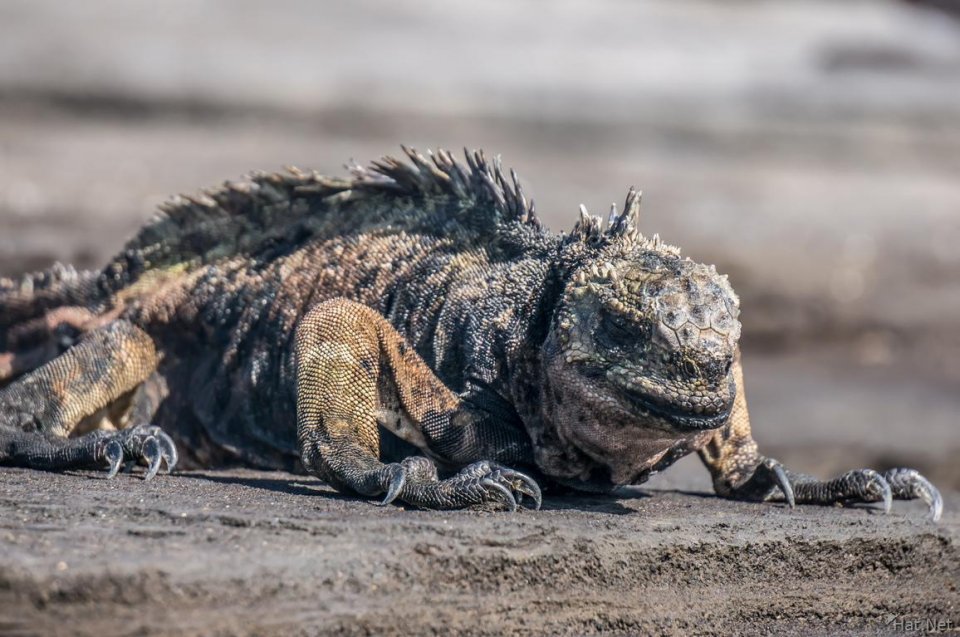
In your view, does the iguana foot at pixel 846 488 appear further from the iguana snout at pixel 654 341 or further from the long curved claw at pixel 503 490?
the long curved claw at pixel 503 490

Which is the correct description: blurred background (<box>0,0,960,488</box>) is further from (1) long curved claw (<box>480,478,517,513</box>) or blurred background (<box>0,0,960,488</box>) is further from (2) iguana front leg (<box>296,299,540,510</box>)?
(1) long curved claw (<box>480,478,517,513</box>)

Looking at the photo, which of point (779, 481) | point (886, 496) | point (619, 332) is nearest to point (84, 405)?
point (619, 332)

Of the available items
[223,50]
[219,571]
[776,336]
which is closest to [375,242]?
[219,571]

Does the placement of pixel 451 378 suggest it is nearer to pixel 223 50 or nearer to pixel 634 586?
pixel 634 586

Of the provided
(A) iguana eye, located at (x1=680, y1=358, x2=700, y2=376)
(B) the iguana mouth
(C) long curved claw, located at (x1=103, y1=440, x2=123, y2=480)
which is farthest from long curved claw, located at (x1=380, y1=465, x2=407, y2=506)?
(C) long curved claw, located at (x1=103, y1=440, x2=123, y2=480)

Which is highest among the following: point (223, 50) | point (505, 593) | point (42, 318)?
point (223, 50)

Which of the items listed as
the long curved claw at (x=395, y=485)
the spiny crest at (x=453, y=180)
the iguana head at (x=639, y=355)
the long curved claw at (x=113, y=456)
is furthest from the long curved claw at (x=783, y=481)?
the long curved claw at (x=113, y=456)

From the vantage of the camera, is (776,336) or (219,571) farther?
(776,336)
